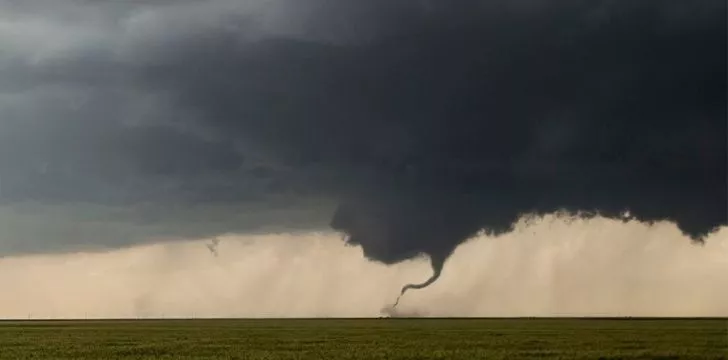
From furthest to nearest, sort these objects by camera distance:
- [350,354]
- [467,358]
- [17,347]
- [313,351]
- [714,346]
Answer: [17,347] < [714,346] < [313,351] < [350,354] < [467,358]

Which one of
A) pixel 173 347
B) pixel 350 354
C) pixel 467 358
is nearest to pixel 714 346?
pixel 467 358

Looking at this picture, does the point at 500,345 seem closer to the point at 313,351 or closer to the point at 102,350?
the point at 313,351

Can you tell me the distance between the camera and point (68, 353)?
49.6 meters

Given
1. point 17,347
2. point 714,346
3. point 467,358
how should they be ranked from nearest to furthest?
point 467,358 → point 714,346 → point 17,347

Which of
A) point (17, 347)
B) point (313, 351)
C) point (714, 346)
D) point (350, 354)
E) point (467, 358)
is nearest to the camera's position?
point (467, 358)

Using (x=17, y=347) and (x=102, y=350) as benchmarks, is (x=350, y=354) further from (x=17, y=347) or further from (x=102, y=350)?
(x=17, y=347)

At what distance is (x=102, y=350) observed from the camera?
51781mm

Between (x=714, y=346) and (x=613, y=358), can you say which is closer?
(x=613, y=358)

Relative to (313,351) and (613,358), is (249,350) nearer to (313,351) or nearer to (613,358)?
(313,351)

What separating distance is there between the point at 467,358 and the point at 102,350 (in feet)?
76.6

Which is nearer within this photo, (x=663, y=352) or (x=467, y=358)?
(x=467, y=358)

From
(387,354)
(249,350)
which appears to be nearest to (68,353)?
(249,350)

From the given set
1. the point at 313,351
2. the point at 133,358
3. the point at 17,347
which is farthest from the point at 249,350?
the point at 17,347

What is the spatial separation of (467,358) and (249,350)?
1448cm
